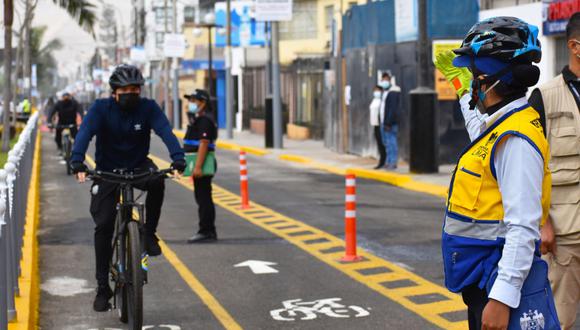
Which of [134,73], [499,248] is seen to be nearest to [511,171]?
[499,248]

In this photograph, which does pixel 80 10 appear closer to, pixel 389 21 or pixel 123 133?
pixel 389 21

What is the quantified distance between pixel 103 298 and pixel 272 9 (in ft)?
85.3

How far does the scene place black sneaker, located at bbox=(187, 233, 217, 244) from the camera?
13805mm

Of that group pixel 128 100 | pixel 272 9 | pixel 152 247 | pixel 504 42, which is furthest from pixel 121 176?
pixel 272 9

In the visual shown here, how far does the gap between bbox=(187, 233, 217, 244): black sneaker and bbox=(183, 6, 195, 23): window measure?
264ft

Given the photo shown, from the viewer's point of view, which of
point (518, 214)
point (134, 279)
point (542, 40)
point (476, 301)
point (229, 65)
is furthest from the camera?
point (229, 65)

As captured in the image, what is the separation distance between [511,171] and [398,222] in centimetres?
1161

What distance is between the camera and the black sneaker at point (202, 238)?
13.8m

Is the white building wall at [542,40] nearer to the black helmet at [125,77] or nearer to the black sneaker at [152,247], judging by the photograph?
the black sneaker at [152,247]

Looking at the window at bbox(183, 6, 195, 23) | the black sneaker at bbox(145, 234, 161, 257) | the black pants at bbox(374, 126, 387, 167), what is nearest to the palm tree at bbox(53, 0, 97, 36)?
the black pants at bbox(374, 126, 387, 167)

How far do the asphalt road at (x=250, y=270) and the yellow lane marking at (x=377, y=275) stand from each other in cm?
9

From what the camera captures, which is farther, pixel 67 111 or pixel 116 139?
pixel 67 111

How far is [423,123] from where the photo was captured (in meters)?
23.3

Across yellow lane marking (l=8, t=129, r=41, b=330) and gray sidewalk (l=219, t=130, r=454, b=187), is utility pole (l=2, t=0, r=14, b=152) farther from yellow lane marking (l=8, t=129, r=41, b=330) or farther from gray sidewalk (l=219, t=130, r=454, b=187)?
yellow lane marking (l=8, t=129, r=41, b=330)
